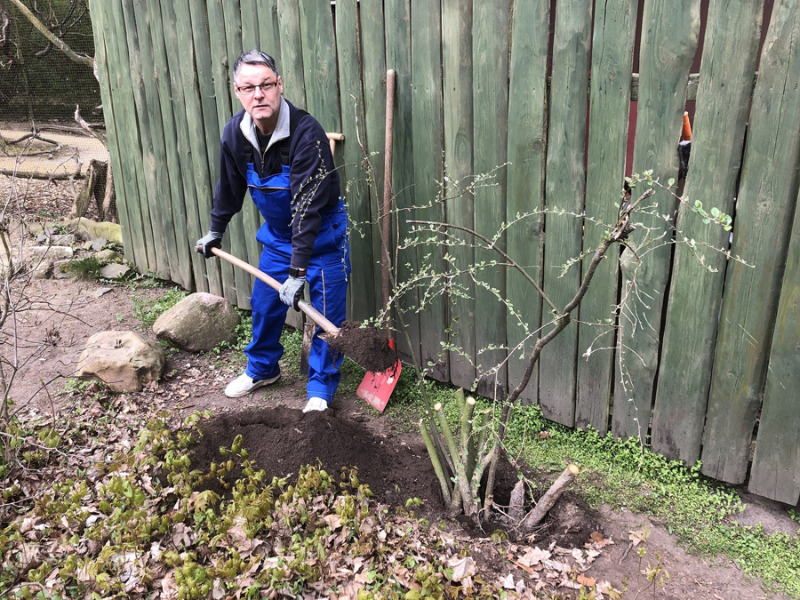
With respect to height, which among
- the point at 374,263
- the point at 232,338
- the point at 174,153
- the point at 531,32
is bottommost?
the point at 232,338

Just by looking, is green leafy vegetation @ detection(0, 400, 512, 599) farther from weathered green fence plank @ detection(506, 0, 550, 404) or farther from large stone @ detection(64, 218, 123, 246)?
large stone @ detection(64, 218, 123, 246)

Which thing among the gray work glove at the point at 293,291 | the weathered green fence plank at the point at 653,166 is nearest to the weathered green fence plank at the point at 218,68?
the gray work glove at the point at 293,291

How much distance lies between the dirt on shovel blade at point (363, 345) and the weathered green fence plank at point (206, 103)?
2268mm

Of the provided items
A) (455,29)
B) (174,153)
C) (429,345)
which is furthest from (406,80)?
(174,153)

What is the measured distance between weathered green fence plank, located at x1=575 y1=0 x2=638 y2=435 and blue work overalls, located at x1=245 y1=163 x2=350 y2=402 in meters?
1.46

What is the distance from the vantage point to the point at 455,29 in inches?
129

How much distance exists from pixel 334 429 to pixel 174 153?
3.29 metres

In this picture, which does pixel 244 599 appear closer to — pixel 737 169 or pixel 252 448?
pixel 252 448

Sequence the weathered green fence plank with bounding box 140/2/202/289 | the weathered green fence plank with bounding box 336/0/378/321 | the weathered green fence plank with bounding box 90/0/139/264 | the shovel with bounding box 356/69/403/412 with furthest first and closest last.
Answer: the weathered green fence plank with bounding box 90/0/139/264 < the weathered green fence plank with bounding box 140/2/202/289 < the weathered green fence plank with bounding box 336/0/378/321 < the shovel with bounding box 356/69/403/412

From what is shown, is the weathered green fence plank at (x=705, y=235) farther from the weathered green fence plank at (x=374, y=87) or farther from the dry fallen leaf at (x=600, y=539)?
the weathered green fence plank at (x=374, y=87)

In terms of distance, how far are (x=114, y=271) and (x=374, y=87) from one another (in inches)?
148

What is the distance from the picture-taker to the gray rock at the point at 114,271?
6160 millimetres

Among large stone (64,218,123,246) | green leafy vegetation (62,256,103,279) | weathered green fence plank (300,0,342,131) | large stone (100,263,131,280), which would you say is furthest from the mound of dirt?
large stone (64,218,123,246)

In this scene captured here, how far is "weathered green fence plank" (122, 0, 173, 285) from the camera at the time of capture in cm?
541
